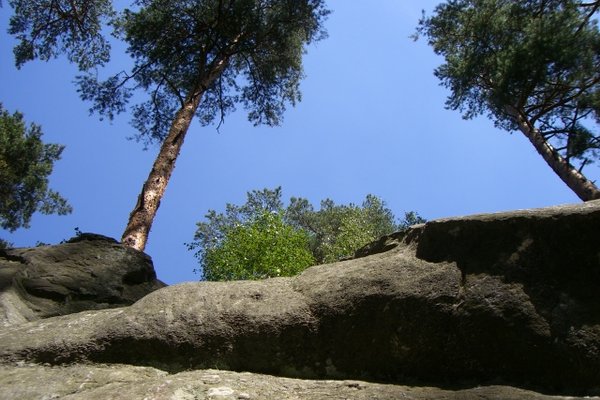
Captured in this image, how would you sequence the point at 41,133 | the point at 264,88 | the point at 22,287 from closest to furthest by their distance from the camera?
the point at 22,287
the point at 264,88
the point at 41,133

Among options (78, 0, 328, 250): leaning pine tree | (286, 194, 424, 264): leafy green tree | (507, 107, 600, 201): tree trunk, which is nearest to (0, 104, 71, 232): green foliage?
(78, 0, 328, 250): leaning pine tree

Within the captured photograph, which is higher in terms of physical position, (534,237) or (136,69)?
(136,69)

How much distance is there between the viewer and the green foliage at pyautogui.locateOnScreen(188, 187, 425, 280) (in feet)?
59.8

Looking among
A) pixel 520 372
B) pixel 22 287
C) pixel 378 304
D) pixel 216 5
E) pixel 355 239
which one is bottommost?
pixel 520 372

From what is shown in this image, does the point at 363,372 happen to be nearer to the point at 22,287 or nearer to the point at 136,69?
the point at 22,287

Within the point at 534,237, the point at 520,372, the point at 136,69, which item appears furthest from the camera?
the point at 136,69

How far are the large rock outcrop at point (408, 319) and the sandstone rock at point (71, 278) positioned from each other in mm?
1100

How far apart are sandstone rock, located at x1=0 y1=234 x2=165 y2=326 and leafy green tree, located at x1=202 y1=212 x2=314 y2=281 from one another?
973 centimetres

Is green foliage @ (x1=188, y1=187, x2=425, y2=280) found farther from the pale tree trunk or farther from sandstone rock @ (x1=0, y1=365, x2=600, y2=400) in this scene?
sandstone rock @ (x1=0, y1=365, x2=600, y2=400)

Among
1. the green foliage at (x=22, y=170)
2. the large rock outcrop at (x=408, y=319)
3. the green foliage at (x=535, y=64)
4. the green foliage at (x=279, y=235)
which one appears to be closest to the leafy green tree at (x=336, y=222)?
the green foliage at (x=279, y=235)

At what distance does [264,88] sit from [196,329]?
13961mm

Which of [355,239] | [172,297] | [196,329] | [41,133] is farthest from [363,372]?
[41,133]

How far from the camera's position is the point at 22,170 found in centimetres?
2041

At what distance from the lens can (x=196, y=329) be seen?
476cm
